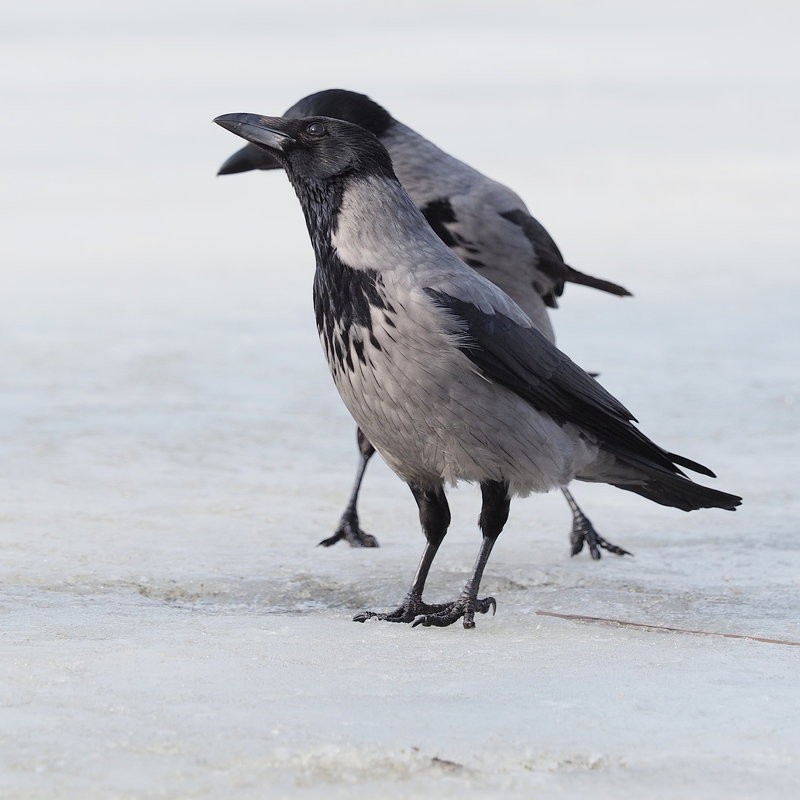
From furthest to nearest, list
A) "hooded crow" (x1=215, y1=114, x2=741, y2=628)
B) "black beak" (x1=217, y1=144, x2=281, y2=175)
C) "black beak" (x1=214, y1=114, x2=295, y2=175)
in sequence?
"black beak" (x1=217, y1=144, x2=281, y2=175) → "black beak" (x1=214, y1=114, x2=295, y2=175) → "hooded crow" (x1=215, y1=114, x2=741, y2=628)

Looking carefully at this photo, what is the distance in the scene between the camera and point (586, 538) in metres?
5.64

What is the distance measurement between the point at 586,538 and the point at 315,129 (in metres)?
2.12

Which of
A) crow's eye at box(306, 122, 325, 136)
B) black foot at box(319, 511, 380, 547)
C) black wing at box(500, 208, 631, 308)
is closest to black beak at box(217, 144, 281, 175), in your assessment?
black wing at box(500, 208, 631, 308)

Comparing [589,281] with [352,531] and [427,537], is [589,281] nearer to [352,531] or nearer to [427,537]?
[352,531]

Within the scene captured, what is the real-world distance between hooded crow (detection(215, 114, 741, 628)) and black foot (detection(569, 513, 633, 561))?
1.14 metres

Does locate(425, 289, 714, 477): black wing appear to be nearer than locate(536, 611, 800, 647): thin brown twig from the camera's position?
No

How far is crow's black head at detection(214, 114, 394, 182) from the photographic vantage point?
428 centimetres

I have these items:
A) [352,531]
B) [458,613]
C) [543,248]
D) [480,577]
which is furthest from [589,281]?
[458,613]

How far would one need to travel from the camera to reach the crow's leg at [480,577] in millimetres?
4137

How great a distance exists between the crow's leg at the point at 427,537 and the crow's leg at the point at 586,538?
131 cm

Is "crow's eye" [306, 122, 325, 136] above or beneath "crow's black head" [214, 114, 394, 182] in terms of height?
above

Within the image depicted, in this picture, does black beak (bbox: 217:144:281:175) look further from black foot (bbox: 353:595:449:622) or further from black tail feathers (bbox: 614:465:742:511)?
black foot (bbox: 353:595:449:622)

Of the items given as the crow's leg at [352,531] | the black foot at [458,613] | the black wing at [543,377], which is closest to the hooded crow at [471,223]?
the crow's leg at [352,531]

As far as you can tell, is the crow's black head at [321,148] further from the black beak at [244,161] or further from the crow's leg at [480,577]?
the black beak at [244,161]
